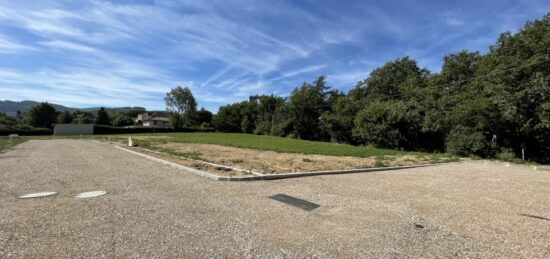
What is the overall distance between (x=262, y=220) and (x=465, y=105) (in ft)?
76.2

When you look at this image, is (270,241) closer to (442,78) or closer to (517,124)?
(517,124)

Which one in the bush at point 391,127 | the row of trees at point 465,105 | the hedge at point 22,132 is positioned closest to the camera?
the row of trees at point 465,105

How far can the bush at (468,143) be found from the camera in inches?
736

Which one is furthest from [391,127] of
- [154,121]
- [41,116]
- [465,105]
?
[41,116]

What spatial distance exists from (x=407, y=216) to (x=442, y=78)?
3285cm

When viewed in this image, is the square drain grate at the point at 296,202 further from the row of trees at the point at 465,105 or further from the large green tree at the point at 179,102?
the large green tree at the point at 179,102

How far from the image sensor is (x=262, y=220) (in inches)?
159

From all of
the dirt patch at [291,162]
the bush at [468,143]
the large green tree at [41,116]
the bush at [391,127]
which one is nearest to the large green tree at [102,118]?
the large green tree at [41,116]

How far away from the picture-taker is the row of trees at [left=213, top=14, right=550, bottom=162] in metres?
18.4

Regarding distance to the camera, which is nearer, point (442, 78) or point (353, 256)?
point (353, 256)

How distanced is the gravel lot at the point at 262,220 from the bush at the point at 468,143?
14303 millimetres

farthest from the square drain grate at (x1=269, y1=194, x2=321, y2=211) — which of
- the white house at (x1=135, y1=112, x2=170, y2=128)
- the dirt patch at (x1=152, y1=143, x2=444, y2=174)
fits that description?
the white house at (x1=135, y1=112, x2=170, y2=128)

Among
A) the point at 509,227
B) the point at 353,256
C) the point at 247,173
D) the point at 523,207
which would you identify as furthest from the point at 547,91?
the point at 353,256

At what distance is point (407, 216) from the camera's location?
14.5 ft
